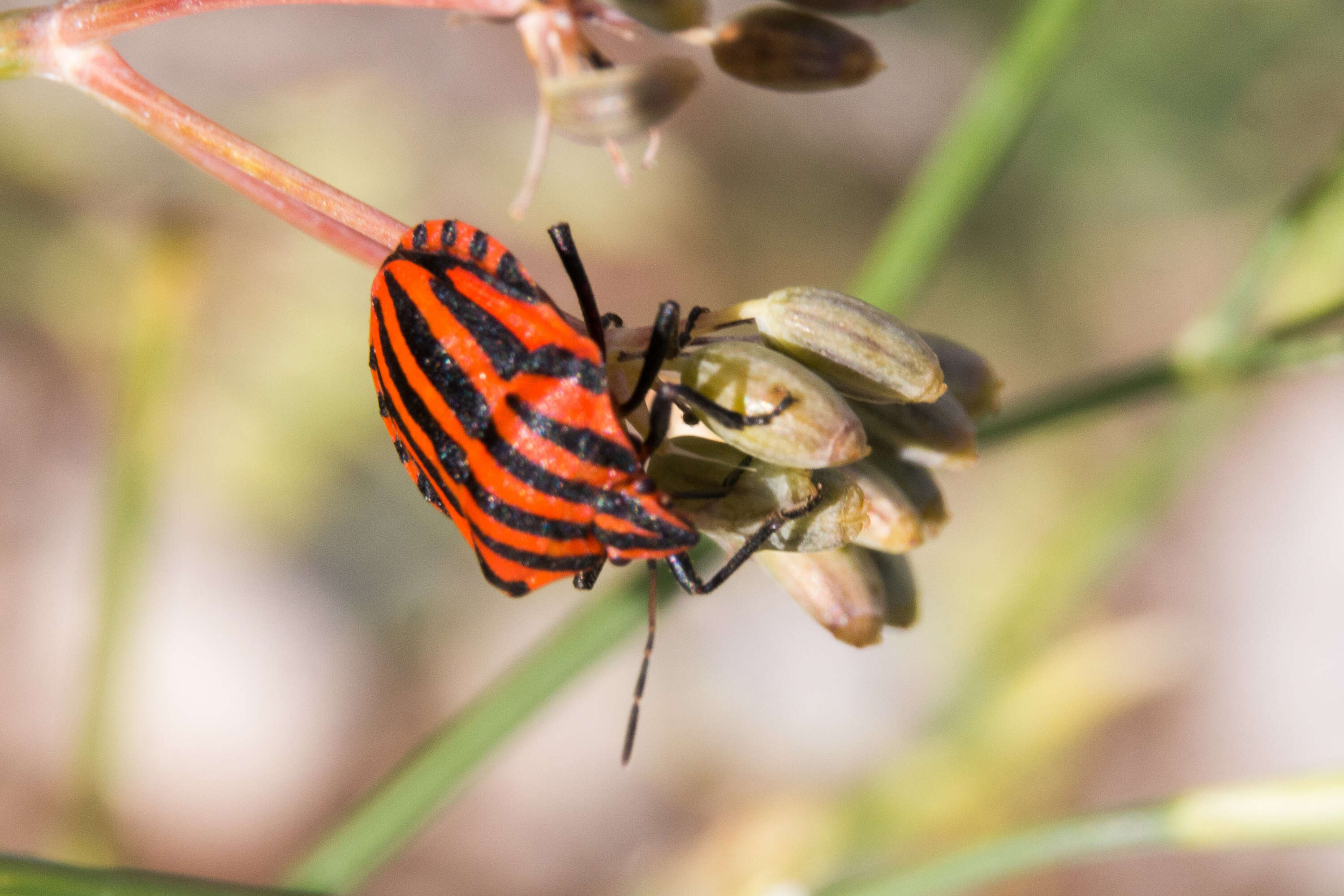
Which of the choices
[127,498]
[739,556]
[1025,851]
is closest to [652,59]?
[739,556]

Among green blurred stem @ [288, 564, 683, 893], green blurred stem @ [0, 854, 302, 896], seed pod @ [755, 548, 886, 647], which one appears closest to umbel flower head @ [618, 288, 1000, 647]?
seed pod @ [755, 548, 886, 647]

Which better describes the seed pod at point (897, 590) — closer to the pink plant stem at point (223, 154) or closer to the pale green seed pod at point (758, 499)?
the pale green seed pod at point (758, 499)

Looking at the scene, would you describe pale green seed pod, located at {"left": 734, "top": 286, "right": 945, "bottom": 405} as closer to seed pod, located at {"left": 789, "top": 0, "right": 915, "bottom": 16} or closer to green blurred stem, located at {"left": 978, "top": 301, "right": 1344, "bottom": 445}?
seed pod, located at {"left": 789, "top": 0, "right": 915, "bottom": 16}

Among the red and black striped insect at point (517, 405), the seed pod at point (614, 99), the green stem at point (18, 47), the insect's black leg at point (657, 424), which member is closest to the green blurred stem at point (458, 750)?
the red and black striped insect at point (517, 405)

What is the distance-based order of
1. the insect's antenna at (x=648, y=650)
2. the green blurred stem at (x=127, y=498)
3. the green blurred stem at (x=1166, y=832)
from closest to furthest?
the green blurred stem at (x=1166, y=832) → the insect's antenna at (x=648, y=650) → the green blurred stem at (x=127, y=498)

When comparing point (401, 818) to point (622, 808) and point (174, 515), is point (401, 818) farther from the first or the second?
point (622, 808)
